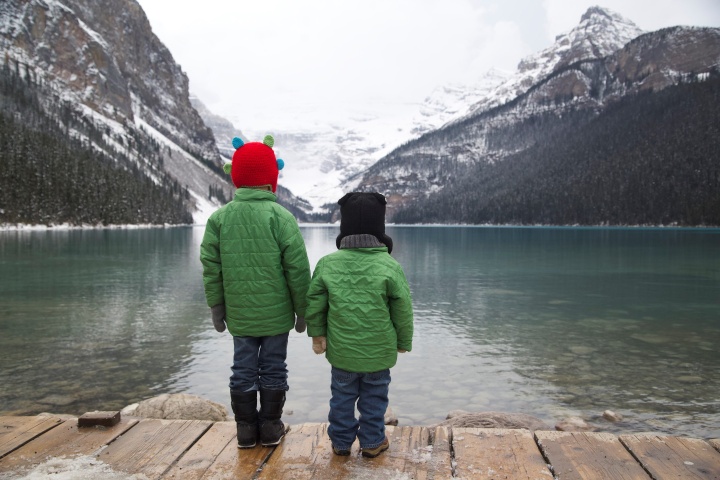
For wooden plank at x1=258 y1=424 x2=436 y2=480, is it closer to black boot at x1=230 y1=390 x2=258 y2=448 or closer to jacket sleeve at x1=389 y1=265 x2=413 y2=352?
black boot at x1=230 y1=390 x2=258 y2=448

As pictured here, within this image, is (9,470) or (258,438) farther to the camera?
(258,438)

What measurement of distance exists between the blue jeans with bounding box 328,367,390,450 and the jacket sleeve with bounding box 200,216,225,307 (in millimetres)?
1453

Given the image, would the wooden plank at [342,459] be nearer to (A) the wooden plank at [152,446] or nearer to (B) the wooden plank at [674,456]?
(A) the wooden plank at [152,446]

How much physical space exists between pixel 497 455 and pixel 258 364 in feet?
8.12

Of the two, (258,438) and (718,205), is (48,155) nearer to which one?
(258,438)

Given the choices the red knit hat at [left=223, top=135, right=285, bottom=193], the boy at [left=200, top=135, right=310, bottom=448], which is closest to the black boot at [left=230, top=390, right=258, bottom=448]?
the boy at [left=200, top=135, right=310, bottom=448]

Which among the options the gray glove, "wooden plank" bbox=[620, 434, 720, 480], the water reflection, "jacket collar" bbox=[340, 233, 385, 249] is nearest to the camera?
"wooden plank" bbox=[620, 434, 720, 480]

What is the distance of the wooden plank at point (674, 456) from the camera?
165 inches

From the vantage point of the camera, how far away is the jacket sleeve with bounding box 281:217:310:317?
4965 millimetres

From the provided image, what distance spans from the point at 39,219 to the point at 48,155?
1673 cm

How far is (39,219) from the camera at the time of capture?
3398 inches

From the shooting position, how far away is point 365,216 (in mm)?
4781

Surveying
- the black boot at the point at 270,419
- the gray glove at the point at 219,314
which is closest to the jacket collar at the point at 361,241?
the gray glove at the point at 219,314

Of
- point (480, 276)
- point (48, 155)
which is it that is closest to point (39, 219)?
point (48, 155)
